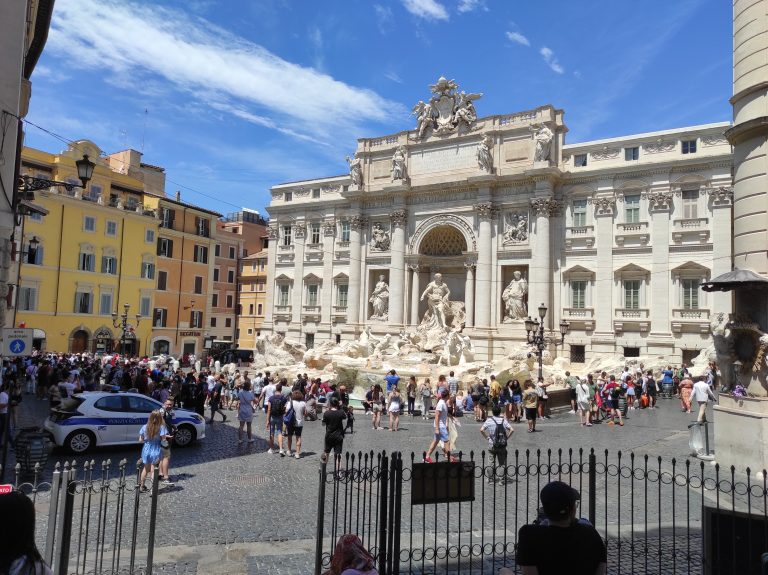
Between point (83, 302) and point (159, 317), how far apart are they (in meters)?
6.41

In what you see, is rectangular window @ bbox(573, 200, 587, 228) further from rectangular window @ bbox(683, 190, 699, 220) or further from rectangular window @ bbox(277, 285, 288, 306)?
rectangular window @ bbox(277, 285, 288, 306)

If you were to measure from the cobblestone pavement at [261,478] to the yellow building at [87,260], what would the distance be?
1991 cm

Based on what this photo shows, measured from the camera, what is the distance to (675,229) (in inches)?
1133

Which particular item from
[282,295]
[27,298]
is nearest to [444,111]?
[282,295]

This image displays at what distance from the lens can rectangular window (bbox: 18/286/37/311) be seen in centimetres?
3575

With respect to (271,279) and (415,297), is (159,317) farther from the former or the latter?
(415,297)

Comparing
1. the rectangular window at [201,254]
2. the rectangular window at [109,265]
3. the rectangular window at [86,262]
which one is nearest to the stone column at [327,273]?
the rectangular window at [201,254]

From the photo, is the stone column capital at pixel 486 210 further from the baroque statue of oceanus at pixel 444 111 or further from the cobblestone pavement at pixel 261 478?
the cobblestone pavement at pixel 261 478

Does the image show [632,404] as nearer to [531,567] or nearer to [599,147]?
[599,147]

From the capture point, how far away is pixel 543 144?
103 ft

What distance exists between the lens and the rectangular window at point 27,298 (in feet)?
117

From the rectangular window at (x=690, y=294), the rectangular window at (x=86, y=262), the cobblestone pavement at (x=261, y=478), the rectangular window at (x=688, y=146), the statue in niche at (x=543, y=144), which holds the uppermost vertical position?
the statue in niche at (x=543, y=144)

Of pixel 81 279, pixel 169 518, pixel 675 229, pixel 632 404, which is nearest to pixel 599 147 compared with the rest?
pixel 675 229

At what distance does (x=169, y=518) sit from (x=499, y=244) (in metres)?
28.0
